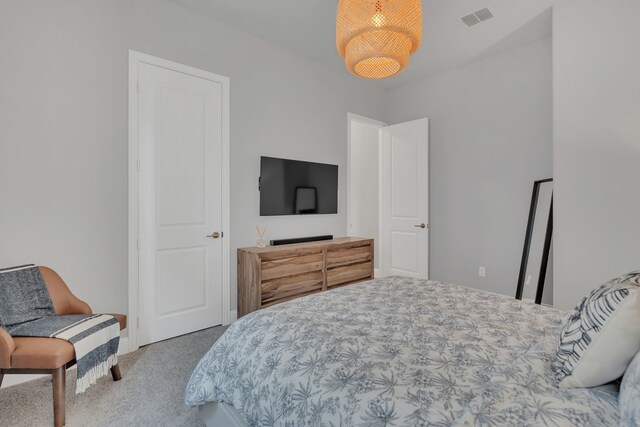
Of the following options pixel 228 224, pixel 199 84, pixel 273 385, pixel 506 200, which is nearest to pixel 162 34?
pixel 199 84

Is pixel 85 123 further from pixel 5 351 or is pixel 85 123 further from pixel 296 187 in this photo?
pixel 296 187

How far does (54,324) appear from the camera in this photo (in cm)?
192

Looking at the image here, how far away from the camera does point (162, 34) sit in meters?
2.84

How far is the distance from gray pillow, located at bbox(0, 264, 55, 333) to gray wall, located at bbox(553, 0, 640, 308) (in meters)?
3.90

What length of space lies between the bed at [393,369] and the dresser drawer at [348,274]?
6.00ft

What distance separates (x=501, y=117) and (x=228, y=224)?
10.9 feet

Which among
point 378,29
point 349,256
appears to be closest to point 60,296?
point 378,29

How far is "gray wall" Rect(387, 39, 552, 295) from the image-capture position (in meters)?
3.57

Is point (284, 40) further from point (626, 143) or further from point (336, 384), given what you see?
point (336, 384)

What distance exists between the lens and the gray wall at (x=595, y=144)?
2.49 metres

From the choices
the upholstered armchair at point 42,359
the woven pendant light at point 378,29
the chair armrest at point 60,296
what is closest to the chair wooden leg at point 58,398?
the upholstered armchair at point 42,359

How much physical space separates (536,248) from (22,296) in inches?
177

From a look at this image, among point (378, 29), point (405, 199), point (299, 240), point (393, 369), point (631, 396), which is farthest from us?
point (405, 199)

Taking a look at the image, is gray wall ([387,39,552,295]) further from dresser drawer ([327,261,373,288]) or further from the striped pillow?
the striped pillow
